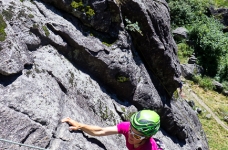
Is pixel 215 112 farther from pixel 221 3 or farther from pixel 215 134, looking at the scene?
pixel 221 3

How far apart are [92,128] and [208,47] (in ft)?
79.3

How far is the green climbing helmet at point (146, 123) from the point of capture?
4863 millimetres

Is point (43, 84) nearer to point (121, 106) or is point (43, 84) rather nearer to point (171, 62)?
point (121, 106)

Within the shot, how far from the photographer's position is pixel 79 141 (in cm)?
584

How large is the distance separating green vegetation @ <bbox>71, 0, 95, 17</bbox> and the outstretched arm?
304cm

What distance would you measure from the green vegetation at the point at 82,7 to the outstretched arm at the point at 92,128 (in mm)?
3040

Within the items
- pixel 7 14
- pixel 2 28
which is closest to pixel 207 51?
pixel 7 14

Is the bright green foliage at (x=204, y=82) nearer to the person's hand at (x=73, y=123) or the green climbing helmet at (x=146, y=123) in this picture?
the person's hand at (x=73, y=123)

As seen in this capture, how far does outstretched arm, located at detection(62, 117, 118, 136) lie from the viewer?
5.69 meters

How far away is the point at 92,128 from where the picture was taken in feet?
19.0

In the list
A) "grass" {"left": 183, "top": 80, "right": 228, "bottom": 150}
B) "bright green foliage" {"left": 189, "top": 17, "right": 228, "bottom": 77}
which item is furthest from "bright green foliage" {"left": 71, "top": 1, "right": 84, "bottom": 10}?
"bright green foliage" {"left": 189, "top": 17, "right": 228, "bottom": 77}

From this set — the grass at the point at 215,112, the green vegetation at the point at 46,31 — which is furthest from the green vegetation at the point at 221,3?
the green vegetation at the point at 46,31

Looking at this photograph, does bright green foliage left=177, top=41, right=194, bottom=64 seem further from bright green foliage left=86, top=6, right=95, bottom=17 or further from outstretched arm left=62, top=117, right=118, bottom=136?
outstretched arm left=62, top=117, right=118, bottom=136

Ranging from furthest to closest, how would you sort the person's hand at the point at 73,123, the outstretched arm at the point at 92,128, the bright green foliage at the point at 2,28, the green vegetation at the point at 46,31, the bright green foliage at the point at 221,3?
the bright green foliage at the point at 221,3 < the green vegetation at the point at 46,31 < the person's hand at the point at 73,123 < the outstretched arm at the point at 92,128 < the bright green foliage at the point at 2,28
